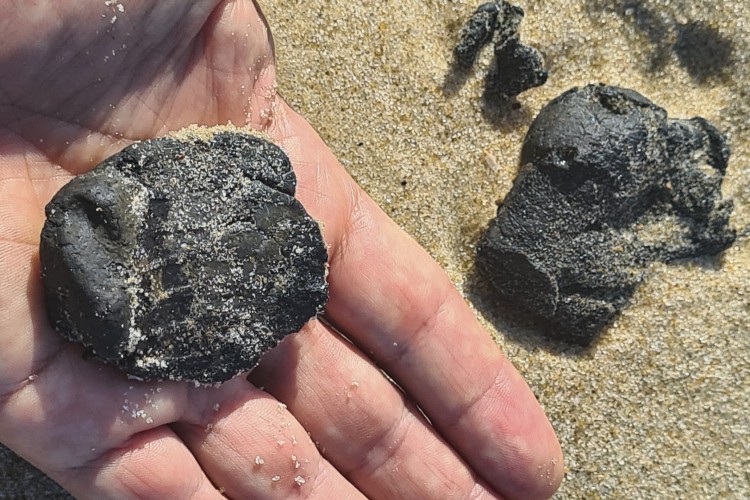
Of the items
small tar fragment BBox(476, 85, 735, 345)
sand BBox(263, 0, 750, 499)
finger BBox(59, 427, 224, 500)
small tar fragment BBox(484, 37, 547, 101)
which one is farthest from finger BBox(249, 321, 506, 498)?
small tar fragment BBox(484, 37, 547, 101)

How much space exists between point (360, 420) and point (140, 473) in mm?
717

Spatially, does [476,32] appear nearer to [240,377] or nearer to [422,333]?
[422,333]

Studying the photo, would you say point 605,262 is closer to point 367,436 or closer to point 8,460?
point 367,436

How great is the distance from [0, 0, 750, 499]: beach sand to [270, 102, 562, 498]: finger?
218mm

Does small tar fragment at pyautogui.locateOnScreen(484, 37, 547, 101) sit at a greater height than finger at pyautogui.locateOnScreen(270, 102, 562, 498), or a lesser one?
greater

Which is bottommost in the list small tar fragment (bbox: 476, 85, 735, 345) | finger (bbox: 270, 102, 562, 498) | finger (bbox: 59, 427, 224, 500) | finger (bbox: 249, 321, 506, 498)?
finger (bbox: 59, 427, 224, 500)

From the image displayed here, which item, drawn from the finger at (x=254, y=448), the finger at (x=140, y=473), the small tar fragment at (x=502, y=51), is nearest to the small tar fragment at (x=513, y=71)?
the small tar fragment at (x=502, y=51)

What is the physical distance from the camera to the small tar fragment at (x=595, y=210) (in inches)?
104

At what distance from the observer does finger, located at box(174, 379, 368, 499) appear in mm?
2209

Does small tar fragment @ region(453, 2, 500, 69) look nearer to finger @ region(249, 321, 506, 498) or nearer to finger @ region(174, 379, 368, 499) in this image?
finger @ region(249, 321, 506, 498)

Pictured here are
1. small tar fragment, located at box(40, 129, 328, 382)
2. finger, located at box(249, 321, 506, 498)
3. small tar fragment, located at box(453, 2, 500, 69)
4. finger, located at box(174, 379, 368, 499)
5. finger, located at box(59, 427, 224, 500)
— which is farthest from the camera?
small tar fragment, located at box(453, 2, 500, 69)

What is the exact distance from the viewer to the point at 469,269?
2789mm

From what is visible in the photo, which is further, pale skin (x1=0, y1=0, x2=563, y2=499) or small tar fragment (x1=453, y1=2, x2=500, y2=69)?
small tar fragment (x1=453, y1=2, x2=500, y2=69)

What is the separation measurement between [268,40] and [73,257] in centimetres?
102
